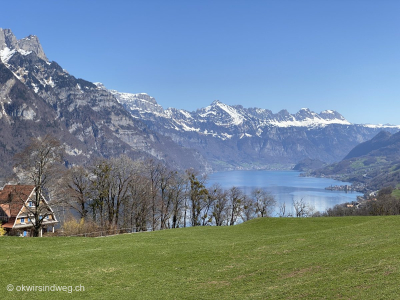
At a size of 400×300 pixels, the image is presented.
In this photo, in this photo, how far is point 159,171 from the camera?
69188 millimetres

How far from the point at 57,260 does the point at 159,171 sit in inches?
1692

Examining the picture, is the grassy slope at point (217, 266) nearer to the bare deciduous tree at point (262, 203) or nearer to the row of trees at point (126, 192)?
the row of trees at point (126, 192)

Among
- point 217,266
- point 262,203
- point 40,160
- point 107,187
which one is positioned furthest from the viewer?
point 262,203

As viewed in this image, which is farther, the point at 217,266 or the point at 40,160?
the point at 40,160

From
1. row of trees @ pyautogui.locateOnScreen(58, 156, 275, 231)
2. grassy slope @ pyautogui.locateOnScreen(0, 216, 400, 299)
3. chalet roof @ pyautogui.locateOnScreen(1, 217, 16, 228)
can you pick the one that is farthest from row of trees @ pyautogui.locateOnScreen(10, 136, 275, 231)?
grassy slope @ pyautogui.locateOnScreen(0, 216, 400, 299)

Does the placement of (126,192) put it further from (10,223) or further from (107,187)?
(10,223)

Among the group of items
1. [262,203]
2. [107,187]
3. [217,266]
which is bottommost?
[217,266]

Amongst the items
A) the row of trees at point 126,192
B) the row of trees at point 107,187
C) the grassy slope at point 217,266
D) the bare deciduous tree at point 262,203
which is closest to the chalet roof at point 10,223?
the row of trees at point 107,187

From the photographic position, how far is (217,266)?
25.0 meters

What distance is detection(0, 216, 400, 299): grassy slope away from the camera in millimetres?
17609

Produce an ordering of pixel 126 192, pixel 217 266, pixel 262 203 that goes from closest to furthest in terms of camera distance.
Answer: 1. pixel 217 266
2. pixel 126 192
3. pixel 262 203

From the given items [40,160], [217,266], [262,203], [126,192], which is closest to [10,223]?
[126,192]

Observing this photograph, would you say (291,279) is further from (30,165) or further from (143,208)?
(143,208)

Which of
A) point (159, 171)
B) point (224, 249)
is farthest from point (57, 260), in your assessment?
point (159, 171)
